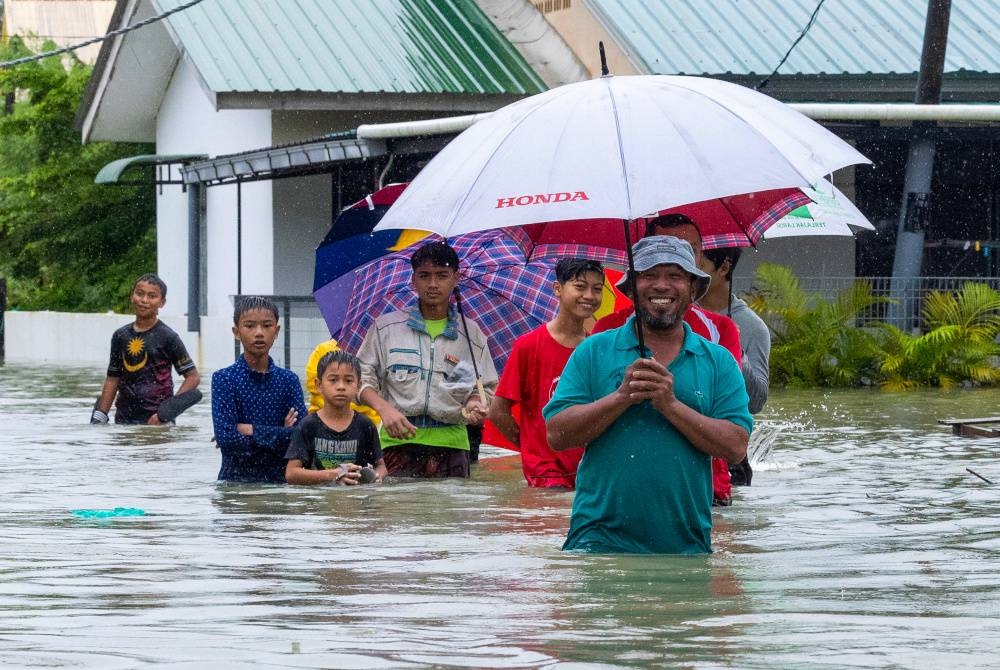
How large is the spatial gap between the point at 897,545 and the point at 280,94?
1760 cm

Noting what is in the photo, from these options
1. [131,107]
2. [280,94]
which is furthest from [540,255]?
[131,107]

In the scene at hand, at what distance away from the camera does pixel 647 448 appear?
6785 mm

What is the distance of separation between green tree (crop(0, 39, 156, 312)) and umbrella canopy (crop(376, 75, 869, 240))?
32.1m

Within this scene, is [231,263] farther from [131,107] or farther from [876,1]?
[876,1]

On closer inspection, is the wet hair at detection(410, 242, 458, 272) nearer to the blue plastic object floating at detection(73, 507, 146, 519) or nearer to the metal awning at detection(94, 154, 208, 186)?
the blue plastic object floating at detection(73, 507, 146, 519)

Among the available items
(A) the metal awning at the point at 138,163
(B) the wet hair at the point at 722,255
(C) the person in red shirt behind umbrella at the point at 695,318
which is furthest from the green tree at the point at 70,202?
(C) the person in red shirt behind umbrella at the point at 695,318

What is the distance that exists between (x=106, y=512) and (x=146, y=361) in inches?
243

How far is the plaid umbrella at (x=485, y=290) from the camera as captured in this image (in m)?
11.7

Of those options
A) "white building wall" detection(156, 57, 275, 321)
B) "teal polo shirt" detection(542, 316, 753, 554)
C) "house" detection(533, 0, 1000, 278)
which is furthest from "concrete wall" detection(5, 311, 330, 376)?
"teal polo shirt" detection(542, 316, 753, 554)

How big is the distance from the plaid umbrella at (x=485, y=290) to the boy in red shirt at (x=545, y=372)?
6.51 feet

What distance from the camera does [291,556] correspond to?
843 cm

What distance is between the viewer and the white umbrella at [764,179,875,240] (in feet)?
27.9

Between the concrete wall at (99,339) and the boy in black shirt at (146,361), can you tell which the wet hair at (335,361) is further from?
the concrete wall at (99,339)

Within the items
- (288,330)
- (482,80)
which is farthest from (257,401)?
(482,80)
